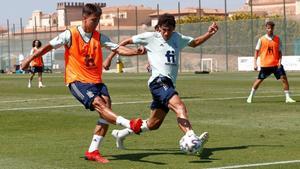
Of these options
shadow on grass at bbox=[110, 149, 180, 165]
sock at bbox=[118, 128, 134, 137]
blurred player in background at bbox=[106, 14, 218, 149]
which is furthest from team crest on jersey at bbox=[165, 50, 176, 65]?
shadow on grass at bbox=[110, 149, 180, 165]

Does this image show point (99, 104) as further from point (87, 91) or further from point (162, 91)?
point (162, 91)

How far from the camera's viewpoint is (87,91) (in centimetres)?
1148

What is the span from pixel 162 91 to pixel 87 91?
3.44 feet

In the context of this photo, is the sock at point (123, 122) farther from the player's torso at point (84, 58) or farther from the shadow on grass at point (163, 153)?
the player's torso at point (84, 58)

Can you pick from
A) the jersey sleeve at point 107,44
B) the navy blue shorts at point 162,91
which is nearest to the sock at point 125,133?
the navy blue shorts at point 162,91

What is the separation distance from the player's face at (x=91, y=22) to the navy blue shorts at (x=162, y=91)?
1.17m

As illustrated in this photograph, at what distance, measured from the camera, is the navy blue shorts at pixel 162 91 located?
11.7 metres

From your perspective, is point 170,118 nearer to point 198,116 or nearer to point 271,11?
point 198,116

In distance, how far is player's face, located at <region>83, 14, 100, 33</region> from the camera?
11468 millimetres

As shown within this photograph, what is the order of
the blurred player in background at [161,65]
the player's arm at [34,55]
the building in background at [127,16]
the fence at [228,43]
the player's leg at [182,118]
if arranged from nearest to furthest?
the player's leg at [182,118] → the player's arm at [34,55] → the blurred player in background at [161,65] → the fence at [228,43] → the building in background at [127,16]

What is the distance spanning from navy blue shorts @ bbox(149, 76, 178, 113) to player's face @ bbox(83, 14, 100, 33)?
1.17 metres

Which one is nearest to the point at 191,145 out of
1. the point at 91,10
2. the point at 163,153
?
the point at 163,153

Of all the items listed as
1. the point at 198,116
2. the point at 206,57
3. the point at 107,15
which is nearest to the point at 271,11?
the point at 107,15

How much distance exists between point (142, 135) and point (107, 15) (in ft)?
526
